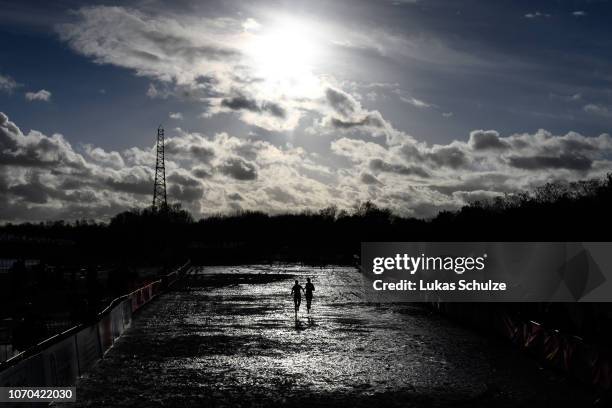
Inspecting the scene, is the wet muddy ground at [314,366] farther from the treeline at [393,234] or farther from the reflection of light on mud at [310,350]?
the treeline at [393,234]

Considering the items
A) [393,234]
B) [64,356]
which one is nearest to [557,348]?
[64,356]

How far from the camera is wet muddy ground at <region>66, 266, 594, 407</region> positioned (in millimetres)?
15070

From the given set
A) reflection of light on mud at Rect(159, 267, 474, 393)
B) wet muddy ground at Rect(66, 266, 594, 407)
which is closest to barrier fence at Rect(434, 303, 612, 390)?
wet muddy ground at Rect(66, 266, 594, 407)

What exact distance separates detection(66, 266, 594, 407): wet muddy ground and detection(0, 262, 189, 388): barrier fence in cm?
46

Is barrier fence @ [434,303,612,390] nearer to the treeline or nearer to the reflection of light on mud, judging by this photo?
the reflection of light on mud

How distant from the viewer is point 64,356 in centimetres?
1591

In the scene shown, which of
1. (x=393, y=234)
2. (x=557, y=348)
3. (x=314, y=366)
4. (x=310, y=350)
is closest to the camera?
(x=557, y=348)

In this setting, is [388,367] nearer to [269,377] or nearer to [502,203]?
[269,377]

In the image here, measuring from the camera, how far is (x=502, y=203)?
404 ft

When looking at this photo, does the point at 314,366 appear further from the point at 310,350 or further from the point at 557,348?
the point at 557,348

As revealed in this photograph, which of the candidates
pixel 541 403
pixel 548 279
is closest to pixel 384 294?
pixel 548 279

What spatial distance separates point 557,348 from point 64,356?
42.7 ft

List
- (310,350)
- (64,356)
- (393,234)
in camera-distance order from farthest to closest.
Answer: (393,234), (310,350), (64,356)

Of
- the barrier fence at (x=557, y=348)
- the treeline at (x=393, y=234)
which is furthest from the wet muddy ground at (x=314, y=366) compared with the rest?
the treeline at (x=393, y=234)
